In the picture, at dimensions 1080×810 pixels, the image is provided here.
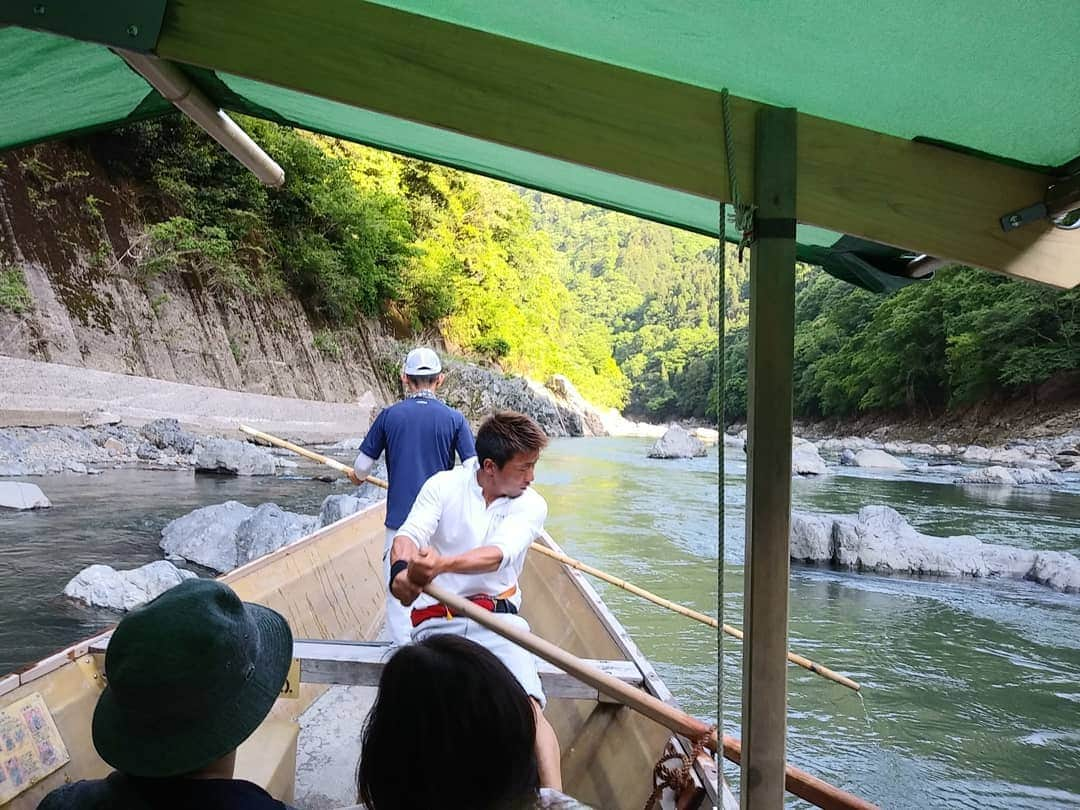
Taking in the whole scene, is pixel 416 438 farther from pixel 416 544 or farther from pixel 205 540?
pixel 205 540

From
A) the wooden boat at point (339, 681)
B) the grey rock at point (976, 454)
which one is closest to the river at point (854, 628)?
the wooden boat at point (339, 681)

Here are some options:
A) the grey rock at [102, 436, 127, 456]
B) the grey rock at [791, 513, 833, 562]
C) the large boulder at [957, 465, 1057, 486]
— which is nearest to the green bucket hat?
the grey rock at [791, 513, 833, 562]

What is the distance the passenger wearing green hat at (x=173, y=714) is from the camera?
740 mm

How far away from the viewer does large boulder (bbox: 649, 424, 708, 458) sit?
21.1 m

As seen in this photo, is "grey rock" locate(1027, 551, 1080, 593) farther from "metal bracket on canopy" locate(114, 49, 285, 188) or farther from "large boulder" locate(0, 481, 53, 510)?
"large boulder" locate(0, 481, 53, 510)

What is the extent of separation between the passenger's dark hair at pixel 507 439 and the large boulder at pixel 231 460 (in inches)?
400

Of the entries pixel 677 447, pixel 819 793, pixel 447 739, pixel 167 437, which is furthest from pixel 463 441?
pixel 677 447

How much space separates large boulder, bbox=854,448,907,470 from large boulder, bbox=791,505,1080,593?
896cm

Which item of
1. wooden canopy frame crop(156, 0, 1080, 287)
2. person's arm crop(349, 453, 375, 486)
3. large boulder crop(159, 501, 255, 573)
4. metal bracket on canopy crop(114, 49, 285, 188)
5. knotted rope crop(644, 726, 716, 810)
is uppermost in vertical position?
metal bracket on canopy crop(114, 49, 285, 188)

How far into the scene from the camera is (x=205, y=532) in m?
6.45

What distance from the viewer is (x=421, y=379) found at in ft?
8.13

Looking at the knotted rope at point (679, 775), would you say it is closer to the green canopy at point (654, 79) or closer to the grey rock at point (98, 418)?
the green canopy at point (654, 79)

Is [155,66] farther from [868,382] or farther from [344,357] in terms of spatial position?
[868,382]

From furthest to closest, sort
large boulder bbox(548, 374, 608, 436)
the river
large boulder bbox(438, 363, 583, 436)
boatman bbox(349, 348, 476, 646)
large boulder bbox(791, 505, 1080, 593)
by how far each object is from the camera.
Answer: large boulder bbox(548, 374, 608, 436)
large boulder bbox(438, 363, 583, 436)
large boulder bbox(791, 505, 1080, 593)
the river
boatman bbox(349, 348, 476, 646)
